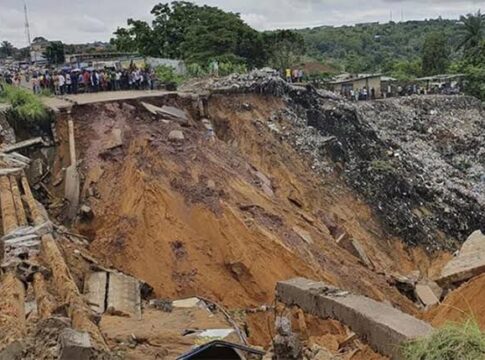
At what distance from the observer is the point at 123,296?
12375 mm

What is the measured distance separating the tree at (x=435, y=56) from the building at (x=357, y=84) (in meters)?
15.6

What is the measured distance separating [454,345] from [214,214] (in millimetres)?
11008

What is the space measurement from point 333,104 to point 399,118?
769 centimetres

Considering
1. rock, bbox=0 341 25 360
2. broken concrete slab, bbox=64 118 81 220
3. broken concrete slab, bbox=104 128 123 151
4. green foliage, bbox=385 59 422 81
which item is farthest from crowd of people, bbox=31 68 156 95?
green foliage, bbox=385 59 422 81

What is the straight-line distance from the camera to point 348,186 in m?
23.7

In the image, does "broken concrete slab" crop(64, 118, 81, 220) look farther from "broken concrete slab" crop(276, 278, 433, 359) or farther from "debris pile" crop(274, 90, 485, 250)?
"debris pile" crop(274, 90, 485, 250)

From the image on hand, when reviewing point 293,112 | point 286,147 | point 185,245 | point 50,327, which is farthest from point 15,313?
point 293,112

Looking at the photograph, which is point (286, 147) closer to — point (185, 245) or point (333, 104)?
point (333, 104)

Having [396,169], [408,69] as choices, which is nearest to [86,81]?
[396,169]

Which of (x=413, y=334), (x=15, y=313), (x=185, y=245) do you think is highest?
(x=15, y=313)

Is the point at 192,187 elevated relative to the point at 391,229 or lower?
elevated

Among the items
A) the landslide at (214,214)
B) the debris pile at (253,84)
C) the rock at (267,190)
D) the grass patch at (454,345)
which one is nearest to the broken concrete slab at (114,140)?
the landslide at (214,214)

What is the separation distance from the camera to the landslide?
51.0ft

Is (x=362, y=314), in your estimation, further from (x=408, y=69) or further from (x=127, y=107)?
(x=408, y=69)
